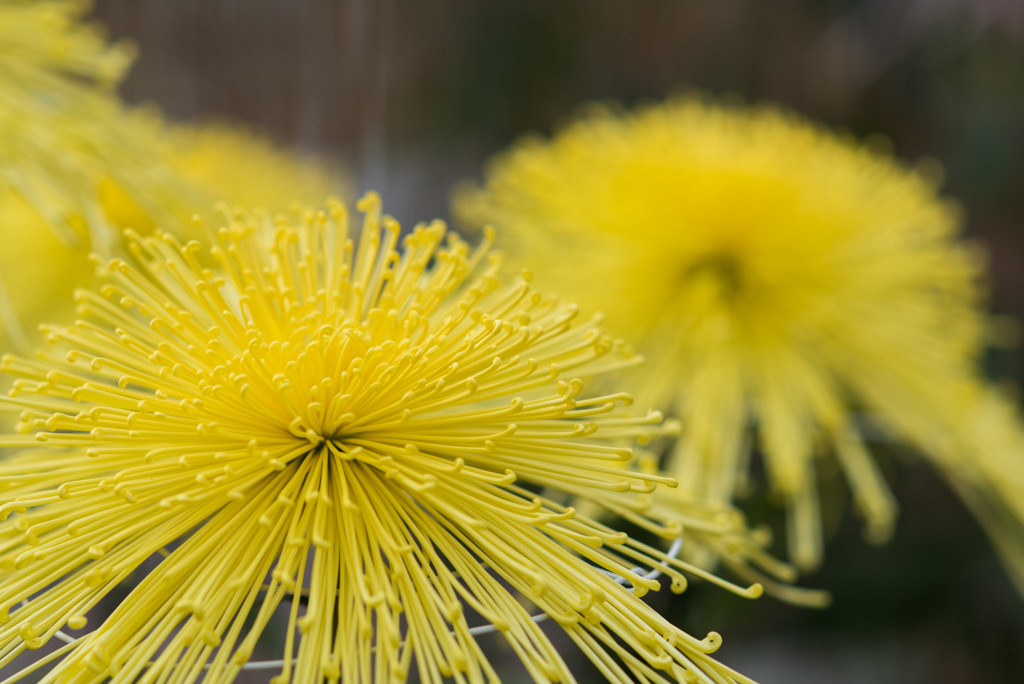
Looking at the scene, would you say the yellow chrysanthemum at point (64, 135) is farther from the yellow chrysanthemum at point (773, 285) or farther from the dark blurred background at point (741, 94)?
the dark blurred background at point (741, 94)

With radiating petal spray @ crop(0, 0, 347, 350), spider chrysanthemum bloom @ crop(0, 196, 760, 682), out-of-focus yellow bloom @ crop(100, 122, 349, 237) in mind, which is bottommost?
spider chrysanthemum bloom @ crop(0, 196, 760, 682)

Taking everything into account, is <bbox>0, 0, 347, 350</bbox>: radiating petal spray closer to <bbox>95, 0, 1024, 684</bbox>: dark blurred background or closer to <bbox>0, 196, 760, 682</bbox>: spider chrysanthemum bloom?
<bbox>0, 196, 760, 682</bbox>: spider chrysanthemum bloom

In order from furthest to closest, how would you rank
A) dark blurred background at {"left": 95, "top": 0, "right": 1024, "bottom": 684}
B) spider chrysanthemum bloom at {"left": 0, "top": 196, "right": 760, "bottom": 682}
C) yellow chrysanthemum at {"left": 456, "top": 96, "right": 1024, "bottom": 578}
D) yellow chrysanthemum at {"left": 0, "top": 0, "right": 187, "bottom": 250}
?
dark blurred background at {"left": 95, "top": 0, "right": 1024, "bottom": 684} → yellow chrysanthemum at {"left": 456, "top": 96, "right": 1024, "bottom": 578} → yellow chrysanthemum at {"left": 0, "top": 0, "right": 187, "bottom": 250} → spider chrysanthemum bloom at {"left": 0, "top": 196, "right": 760, "bottom": 682}

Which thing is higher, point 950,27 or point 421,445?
point 950,27

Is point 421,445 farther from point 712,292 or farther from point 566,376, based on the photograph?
point 712,292

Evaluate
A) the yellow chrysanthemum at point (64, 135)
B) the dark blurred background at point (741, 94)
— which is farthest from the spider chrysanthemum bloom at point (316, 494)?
the dark blurred background at point (741, 94)

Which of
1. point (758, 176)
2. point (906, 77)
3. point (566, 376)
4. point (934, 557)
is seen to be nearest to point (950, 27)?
point (906, 77)

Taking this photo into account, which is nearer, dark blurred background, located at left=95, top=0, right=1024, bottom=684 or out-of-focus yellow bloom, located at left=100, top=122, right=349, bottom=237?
out-of-focus yellow bloom, located at left=100, top=122, right=349, bottom=237

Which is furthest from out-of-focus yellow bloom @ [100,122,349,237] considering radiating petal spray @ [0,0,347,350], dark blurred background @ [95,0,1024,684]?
dark blurred background @ [95,0,1024,684]
